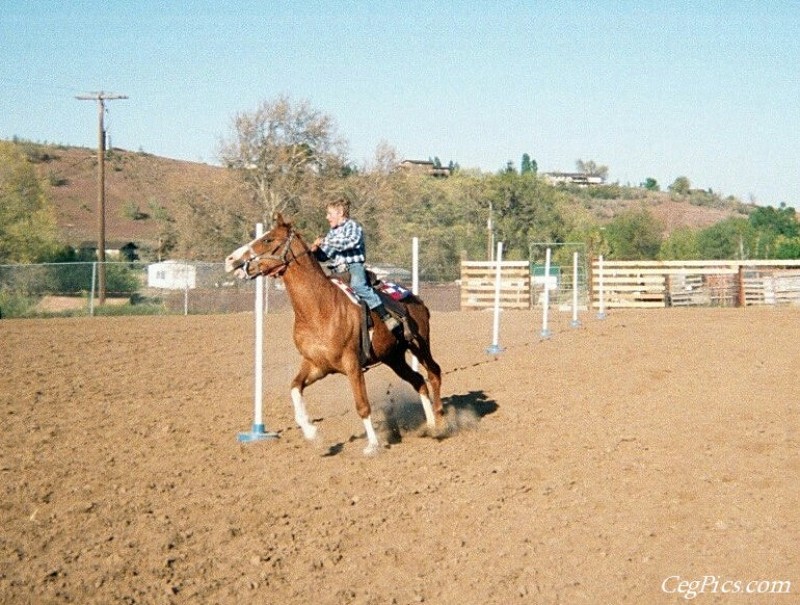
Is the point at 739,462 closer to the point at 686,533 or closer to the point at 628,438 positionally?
the point at 628,438

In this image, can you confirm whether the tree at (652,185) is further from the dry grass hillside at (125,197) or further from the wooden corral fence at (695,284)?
the wooden corral fence at (695,284)

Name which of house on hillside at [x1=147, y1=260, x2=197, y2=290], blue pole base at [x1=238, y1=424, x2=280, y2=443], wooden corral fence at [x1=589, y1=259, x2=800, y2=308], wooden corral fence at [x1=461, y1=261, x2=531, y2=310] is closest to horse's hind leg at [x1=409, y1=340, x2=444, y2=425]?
blue pole base at [x1=238, y1=424, x2=280, y2=443]

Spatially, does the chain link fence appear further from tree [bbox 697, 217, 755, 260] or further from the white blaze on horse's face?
tree [bbox 697, 217, 755, 260]

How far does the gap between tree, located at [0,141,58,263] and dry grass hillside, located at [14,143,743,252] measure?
1290 centimetres

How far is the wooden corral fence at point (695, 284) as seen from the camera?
38688 mm

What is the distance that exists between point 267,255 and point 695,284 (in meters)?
34.7

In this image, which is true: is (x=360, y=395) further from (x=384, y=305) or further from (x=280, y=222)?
(x=280, y=222)

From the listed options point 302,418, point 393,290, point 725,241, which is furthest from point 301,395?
point 725,241

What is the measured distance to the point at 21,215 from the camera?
2076 inches

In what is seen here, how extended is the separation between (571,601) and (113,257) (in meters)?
76.4

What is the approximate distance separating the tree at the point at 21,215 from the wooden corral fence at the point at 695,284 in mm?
28655

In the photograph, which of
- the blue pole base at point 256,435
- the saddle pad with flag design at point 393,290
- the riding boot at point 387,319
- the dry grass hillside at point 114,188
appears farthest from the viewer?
the dry grass hillside at point 114,188

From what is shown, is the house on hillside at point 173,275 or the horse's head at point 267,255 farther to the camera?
the house on hillside at point 173,275

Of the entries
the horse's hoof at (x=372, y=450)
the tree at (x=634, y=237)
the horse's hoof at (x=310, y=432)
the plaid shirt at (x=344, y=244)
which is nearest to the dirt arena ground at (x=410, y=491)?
the horse's hoof at (x=372, y=450)
